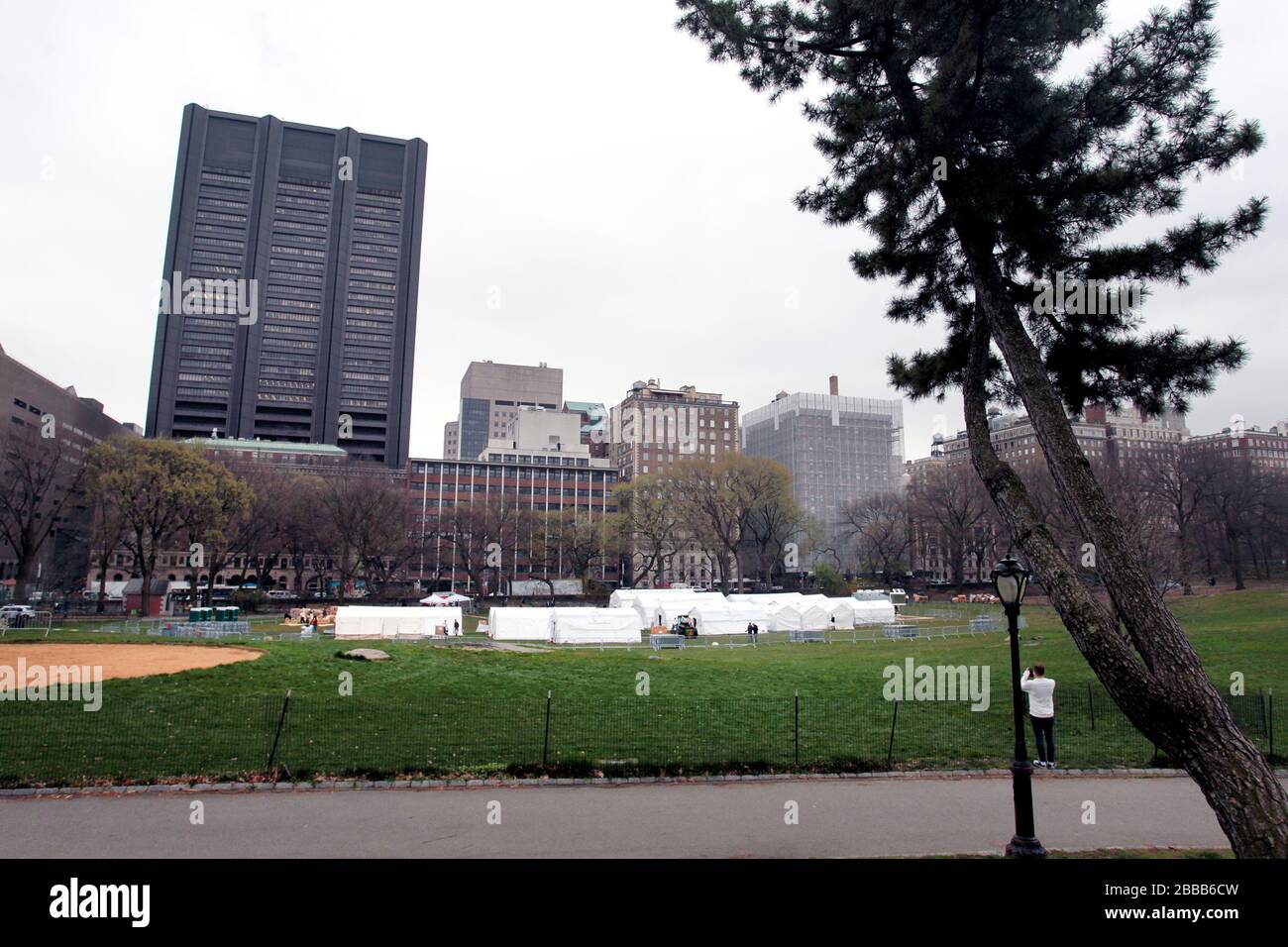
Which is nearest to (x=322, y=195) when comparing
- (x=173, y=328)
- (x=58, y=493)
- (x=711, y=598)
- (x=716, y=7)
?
(x=173, y=328)

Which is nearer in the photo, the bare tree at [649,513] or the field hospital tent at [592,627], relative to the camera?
the field hospital tent at [592,627]

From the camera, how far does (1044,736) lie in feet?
43.7

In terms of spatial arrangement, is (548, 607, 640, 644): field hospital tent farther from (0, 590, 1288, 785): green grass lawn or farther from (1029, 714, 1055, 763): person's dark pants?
(1029, 714, 1055, 763): person's dark pants

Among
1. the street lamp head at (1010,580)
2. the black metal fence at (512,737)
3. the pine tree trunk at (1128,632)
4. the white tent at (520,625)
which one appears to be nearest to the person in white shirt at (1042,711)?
the black metal fence at (512,737)

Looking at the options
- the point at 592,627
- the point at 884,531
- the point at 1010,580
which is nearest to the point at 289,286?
the point at 884,531

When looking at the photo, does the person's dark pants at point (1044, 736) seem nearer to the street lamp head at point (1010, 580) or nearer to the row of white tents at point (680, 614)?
the street lamp head at point (1010, 580)

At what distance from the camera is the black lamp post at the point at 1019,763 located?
7.91 metres

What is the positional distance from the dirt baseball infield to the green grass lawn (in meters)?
1.86

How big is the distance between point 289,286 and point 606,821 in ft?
571

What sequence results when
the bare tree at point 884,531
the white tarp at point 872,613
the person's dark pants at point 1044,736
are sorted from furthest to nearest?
the bare tree at point 884,531 < the white tarp at point 872,613 < the person's dark pants at point 1044,736

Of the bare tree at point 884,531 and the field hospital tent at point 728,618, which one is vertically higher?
the bare tree at point 884,531

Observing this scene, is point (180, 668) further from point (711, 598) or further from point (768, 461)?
point (768, 461)

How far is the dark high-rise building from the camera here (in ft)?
486

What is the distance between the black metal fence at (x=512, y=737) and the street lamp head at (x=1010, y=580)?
5.07m
